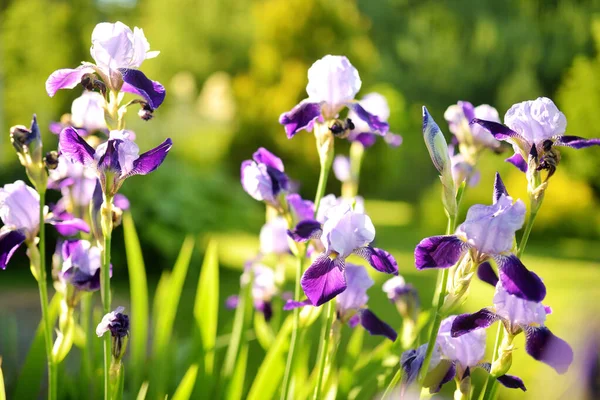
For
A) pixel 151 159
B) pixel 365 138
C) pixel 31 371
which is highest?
pixel 365 138

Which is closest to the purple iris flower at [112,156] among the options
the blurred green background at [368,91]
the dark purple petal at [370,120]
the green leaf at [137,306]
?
the dark purple petal at [370,120]

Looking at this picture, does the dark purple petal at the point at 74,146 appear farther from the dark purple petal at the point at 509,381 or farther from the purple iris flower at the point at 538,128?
the dark purple petal at the point at 509,381

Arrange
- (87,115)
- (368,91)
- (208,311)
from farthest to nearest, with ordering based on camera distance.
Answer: (368,91), (208,311), (87,115)

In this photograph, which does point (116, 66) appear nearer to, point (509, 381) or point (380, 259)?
Result: point (380, 259)

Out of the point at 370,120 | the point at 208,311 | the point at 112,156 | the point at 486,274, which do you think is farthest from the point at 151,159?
the point at 208,311

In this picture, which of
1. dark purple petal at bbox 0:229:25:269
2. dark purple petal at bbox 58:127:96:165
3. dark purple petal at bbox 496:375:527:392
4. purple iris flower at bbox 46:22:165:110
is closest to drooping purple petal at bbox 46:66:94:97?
purple iris flower at bbox 46:22:165:110

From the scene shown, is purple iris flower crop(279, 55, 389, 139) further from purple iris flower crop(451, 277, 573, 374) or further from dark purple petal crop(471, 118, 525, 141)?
purple iris flower crop(451, 277, 573, 374)
